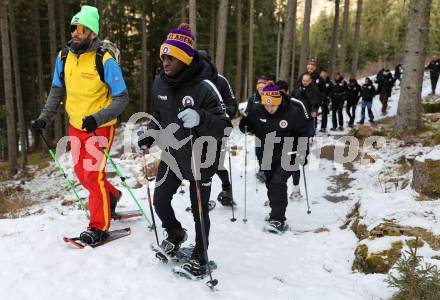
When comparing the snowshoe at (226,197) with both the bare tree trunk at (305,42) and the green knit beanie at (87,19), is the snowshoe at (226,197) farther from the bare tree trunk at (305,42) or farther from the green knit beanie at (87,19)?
the bare tree trunk at (305,42)

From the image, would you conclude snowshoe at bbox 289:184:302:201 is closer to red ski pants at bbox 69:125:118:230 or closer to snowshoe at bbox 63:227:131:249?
snowshoe at bbox 63:227:131:249

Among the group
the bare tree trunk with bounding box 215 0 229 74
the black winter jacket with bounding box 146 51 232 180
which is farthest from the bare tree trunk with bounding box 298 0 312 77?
the black winter jacket with bounding box 146 51 232 180

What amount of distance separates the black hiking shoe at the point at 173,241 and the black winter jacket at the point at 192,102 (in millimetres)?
807

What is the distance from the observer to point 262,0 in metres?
34.2

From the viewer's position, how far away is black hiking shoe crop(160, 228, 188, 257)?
4676 mm

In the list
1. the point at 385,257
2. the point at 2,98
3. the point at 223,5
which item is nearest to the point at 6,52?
Result: the point at 223,5

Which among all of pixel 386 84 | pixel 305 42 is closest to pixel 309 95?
pixel 386 84

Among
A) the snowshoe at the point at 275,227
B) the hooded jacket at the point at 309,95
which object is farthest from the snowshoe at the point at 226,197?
the hooded jacket at the point at 309,95

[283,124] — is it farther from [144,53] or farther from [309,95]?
[144,53]

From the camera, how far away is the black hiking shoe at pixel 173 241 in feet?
15.3

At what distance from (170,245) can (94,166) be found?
1.43 meters

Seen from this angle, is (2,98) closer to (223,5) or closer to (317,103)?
(223,5)

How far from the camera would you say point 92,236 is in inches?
199

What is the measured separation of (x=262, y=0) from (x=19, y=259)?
33.5 meters
